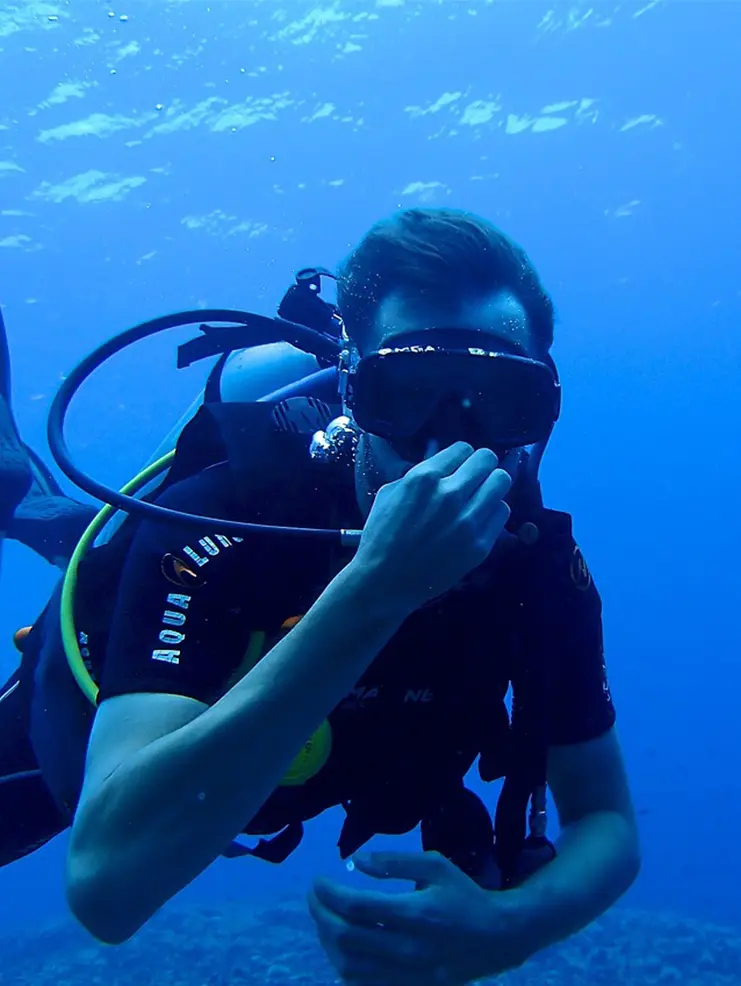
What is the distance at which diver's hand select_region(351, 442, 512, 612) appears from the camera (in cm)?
168

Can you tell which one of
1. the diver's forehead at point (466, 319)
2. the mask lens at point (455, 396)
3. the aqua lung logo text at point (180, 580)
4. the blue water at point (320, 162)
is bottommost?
the aqua lung logo text at point (180, 580)

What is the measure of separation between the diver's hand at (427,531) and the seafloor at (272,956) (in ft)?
52.0

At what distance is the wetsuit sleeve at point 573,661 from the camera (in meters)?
2.73

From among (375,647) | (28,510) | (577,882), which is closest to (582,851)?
(577,882)

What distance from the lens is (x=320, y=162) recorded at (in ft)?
85.6

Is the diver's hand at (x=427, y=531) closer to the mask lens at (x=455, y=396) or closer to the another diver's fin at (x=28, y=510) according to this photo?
the mask lens at (x=455, y=396)

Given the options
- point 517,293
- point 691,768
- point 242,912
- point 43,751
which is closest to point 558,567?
point 517,293

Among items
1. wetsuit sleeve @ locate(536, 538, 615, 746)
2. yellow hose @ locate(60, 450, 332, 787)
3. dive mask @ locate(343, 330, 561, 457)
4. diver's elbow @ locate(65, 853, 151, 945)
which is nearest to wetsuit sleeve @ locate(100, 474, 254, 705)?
yellow hose @ locate(60, 450, 332, 787)

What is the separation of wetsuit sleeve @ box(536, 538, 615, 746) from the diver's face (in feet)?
2.47

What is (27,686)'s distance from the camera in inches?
137

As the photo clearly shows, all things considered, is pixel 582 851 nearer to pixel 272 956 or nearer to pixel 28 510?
pixel 28 510

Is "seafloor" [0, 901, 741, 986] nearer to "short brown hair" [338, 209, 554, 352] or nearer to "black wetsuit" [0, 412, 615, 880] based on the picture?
"black wetsuit" [0, 412, 615, 880]

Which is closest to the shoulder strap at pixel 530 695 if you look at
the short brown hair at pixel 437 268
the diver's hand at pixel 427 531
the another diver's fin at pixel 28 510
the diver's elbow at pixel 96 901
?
the short brown hair at pixel 437 268

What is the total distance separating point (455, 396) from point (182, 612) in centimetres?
109
